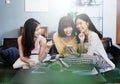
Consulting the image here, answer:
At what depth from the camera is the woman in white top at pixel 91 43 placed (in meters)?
3.00

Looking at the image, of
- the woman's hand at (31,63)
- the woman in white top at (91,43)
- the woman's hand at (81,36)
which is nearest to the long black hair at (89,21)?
the woman in white top at (91,43)

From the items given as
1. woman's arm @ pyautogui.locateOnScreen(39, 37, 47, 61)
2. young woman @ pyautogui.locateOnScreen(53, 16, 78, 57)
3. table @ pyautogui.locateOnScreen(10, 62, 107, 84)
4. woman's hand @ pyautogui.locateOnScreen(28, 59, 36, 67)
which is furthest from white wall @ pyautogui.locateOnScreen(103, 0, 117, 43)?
woman's hand @ pyautogui.locateOnScreen(28, 59, 36, 67)

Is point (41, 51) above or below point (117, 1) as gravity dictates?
below

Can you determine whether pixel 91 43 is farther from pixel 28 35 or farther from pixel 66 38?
pixel 28 35

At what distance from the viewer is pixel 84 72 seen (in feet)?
9.63

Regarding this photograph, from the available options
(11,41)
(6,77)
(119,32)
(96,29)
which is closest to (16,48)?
(11,41)

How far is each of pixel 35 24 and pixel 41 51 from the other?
292 millimetres

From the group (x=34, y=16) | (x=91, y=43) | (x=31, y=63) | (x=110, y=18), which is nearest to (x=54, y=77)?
(x=31, y=63)

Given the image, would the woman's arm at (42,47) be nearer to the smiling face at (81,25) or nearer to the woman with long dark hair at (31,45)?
the woman with long dark hair at (31,45)

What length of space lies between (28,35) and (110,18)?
2.96 ft

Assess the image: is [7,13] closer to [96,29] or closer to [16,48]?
[16,48]

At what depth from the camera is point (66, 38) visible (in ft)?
9.83

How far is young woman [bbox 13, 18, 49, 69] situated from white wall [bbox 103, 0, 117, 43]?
0.69 meters

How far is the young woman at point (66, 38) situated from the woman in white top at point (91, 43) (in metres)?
0.07
